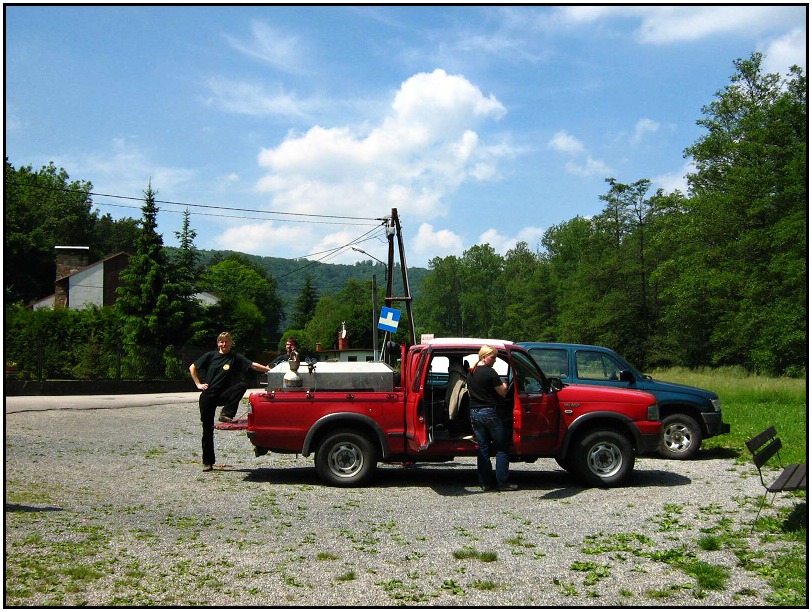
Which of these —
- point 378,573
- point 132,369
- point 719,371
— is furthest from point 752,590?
point 719,371

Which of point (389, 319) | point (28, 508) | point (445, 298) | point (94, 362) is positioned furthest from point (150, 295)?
point (445, 298)

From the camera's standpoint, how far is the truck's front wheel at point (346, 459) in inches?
413

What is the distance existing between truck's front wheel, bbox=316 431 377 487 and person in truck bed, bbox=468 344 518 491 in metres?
1.44

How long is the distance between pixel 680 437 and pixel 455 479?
4567 millimetres

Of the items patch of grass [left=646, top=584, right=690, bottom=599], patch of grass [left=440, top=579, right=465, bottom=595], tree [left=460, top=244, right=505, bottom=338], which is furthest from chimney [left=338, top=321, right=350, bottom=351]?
patch of grass [left=646, top=584, right=690, bottom=599]

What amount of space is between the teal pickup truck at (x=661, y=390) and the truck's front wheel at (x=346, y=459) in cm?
386

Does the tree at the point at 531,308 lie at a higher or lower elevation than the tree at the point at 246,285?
lower

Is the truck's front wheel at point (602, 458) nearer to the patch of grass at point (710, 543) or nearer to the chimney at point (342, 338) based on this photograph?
the patch of grass at point (710, 543)

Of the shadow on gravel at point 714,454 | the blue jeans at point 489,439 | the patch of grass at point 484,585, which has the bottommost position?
the shadow on gravel at point 714,454

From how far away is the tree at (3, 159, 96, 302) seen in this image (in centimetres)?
7700

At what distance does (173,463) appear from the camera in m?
12.6

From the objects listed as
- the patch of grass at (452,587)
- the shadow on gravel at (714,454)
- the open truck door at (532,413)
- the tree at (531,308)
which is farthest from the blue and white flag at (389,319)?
the tree at (531,308)

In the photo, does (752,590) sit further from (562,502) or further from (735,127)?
(735,127)

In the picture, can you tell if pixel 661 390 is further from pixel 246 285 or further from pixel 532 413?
pixel 246 285
